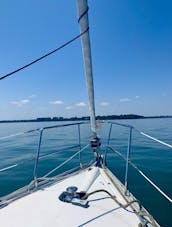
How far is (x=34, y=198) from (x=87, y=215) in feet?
2.65

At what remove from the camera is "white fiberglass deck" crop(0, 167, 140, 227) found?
2.01 m

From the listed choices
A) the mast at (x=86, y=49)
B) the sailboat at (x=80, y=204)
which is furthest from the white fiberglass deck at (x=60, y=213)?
the mast at (x=86, y=49)

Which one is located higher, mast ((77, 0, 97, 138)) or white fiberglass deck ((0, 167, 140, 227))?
mast ((77, 0, 97, 138))

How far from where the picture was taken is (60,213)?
214cm

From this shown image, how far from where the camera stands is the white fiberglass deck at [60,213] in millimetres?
2008

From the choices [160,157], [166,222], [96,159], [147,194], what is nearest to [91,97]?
[96,159]

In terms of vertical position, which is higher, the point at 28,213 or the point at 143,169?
the point at 28,213

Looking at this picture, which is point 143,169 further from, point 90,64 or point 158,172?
point 90,64

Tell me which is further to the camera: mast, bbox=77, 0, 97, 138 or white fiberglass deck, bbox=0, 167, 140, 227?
mast, bbox=77, 0, 97, 138

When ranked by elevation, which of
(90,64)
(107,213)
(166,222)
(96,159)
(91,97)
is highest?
(90,64)

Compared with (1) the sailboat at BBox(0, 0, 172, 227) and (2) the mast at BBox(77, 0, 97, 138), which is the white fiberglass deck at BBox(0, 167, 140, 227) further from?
(2) the mast at BBox(77, 0, 97, 138)

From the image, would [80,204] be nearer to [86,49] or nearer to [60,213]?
[60,213]

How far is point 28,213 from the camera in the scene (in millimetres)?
2182

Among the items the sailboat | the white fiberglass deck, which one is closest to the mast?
the sailboat
